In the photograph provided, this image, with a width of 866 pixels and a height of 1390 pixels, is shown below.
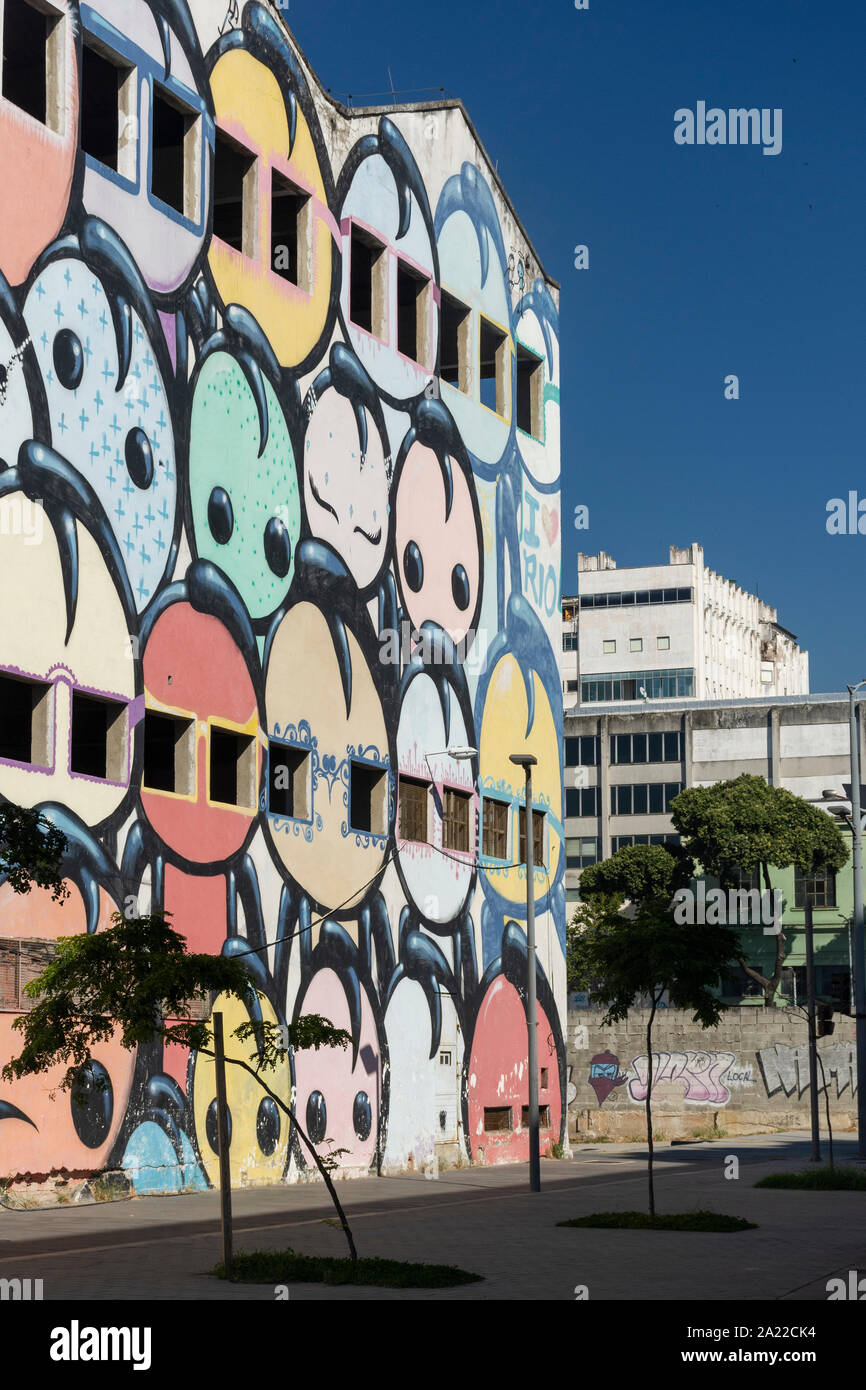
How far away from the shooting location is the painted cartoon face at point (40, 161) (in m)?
25.3

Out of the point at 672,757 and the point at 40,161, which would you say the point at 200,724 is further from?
the point at 672,757

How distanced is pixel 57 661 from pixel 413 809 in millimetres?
13115

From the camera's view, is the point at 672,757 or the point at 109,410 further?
the point at 672,757

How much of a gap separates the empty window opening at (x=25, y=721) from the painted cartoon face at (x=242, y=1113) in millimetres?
5392

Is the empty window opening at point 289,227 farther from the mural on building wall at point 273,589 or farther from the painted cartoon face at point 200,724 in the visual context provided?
the painted cartoon face at point 200,724

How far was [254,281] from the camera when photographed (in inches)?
1248

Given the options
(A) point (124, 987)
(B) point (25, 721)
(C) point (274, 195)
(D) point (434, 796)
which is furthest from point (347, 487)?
(A) point (124, 987)

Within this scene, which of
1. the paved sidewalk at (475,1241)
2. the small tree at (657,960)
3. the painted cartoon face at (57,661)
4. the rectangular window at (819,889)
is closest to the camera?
the paved sidewalk at (475,1241)

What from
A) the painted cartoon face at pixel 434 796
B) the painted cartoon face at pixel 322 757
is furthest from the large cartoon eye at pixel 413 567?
the painted cartoon face at pixel 322 757

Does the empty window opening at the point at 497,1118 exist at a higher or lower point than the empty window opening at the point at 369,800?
lower

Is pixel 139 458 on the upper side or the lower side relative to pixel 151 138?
lower

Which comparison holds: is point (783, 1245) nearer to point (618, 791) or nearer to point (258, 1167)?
point (258, 1167)

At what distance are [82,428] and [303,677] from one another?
7.76 meters

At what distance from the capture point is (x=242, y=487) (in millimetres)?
30922
